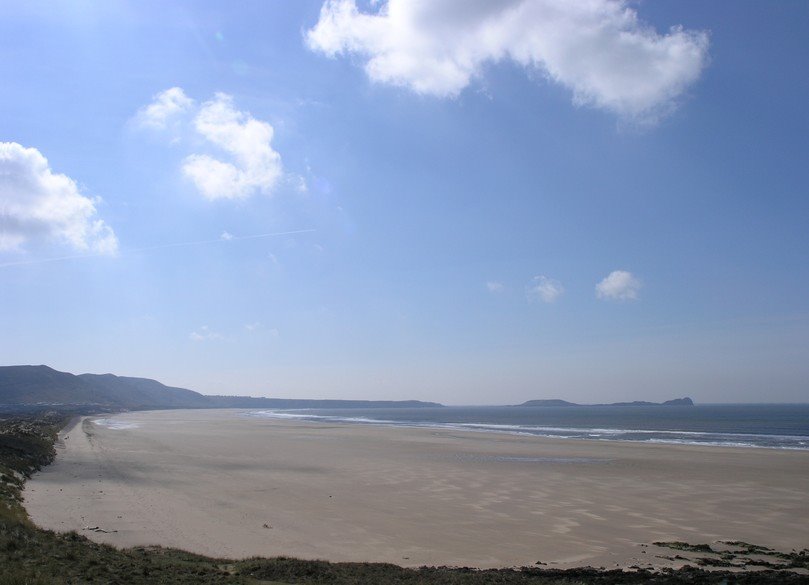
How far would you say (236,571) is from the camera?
34.3ft

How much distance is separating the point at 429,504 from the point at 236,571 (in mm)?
9642

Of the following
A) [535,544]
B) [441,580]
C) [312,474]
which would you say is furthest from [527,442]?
[441,580]

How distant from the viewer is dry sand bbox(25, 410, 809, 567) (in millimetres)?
13523

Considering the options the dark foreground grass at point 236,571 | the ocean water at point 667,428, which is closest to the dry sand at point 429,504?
the dark foreground grass at point 236,571

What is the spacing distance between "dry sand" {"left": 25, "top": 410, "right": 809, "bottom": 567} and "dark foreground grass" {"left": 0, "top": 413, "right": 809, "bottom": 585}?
1342 mm

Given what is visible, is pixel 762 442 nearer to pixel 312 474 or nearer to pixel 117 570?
pixel 312 474

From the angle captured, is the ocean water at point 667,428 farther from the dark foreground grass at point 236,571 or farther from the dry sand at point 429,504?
the dark foreground grass at point 236,571

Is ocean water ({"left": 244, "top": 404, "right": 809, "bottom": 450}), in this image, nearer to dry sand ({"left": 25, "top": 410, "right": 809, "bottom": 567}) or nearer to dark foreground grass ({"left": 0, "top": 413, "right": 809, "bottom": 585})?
dry sand ({"left": 25, "top": 410, "right": 809, "bottom": 567})

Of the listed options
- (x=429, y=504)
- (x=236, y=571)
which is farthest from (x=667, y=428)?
(x=236, y=571)

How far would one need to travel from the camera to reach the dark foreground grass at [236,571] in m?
9.31

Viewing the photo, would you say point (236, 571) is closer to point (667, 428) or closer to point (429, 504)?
point (429, 504)

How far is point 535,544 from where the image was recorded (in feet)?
45.5

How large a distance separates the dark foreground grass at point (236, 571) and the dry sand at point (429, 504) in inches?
52.8

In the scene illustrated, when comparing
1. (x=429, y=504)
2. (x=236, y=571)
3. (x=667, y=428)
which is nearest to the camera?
(x=236, y=571)
